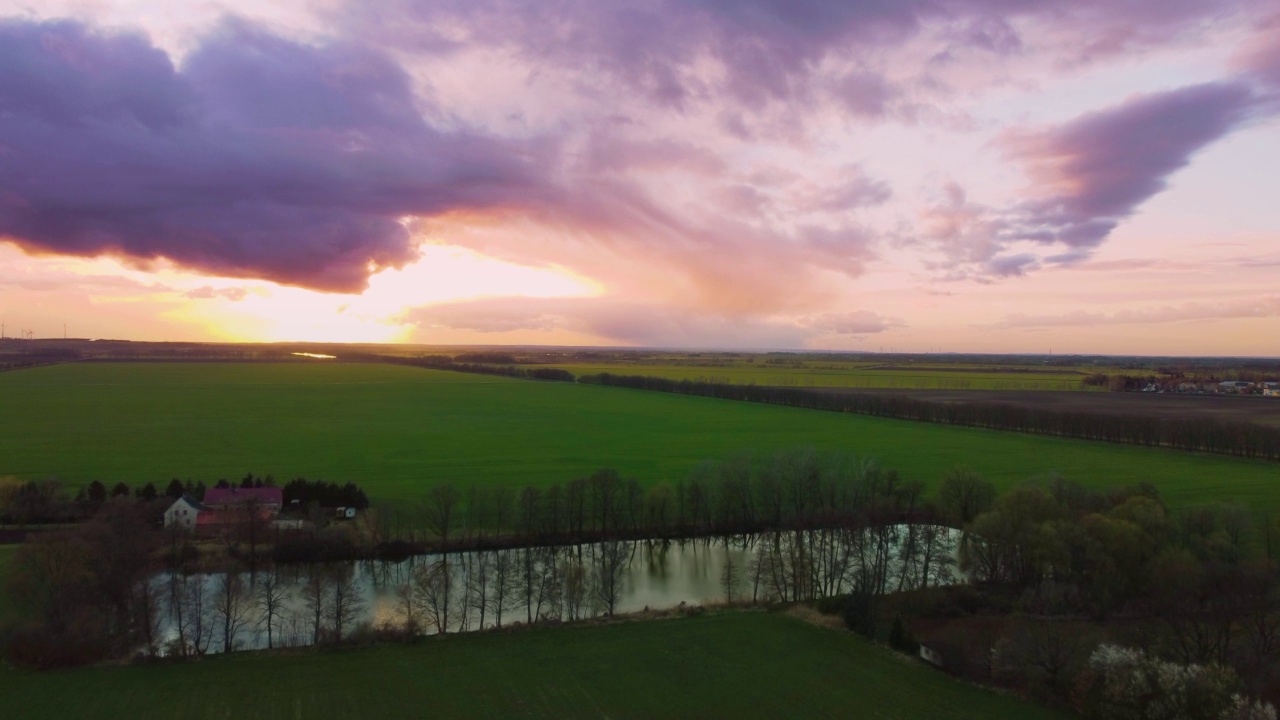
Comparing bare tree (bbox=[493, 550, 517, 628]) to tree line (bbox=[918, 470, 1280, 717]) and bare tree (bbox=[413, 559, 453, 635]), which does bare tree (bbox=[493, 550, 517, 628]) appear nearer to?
bare tree (bbox=[413, 559, 453, 635])

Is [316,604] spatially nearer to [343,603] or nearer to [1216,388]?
[343,603]

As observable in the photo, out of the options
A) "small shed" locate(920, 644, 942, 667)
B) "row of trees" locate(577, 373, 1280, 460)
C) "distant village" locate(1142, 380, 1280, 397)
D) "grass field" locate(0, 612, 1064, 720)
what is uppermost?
"distant village" locate(1142, 380, 1280, 397)

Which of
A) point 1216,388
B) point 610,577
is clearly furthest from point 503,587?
point 1216,388

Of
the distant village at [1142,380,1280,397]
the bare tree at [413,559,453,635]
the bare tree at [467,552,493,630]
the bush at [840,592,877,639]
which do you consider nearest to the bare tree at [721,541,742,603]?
the bush at [840,592,877,639]

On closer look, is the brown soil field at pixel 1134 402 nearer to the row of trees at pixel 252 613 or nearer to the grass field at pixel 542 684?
the grass field at pixel 542 684

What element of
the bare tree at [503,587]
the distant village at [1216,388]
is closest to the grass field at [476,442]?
the bare tree at [503,587]

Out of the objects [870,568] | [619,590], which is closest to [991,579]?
[870,568]

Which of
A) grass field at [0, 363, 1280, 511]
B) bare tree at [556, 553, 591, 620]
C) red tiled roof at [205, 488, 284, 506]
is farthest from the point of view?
grass field at [0, 363, 1280, 511]
